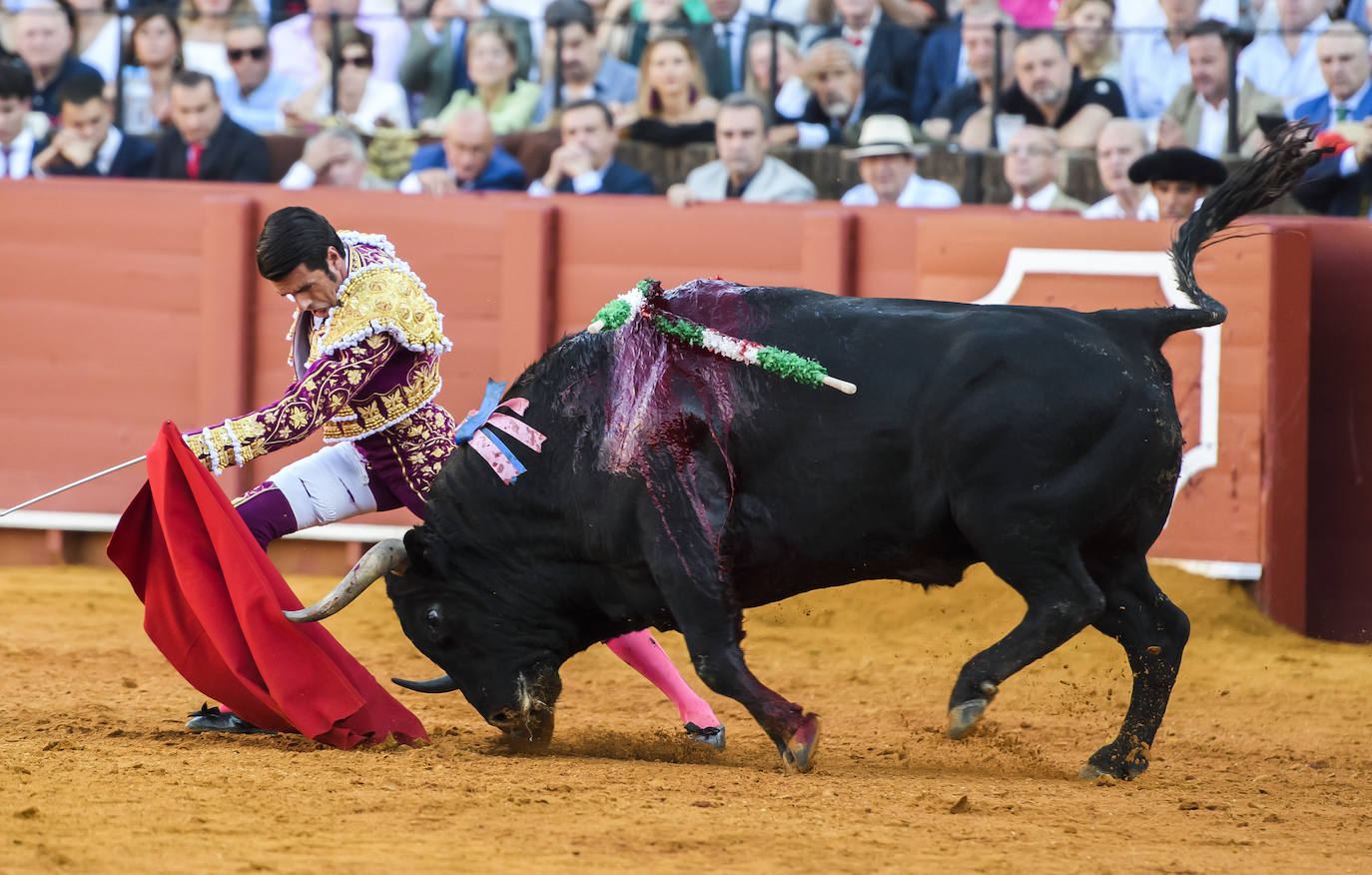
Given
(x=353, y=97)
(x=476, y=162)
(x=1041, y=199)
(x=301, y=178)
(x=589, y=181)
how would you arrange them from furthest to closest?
(x=353, y=97), (x=301, y=178), (x=476, y=162), (x=589, y=181), (x=1041, y=199)

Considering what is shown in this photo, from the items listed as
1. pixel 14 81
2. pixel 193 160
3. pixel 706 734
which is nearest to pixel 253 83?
pixel 193 160

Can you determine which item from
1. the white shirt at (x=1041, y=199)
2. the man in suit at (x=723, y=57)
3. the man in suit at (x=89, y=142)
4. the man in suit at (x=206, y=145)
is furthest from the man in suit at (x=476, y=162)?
the white shirt at (x=1041, y=199)

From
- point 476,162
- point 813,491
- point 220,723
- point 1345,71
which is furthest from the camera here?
point 476,162

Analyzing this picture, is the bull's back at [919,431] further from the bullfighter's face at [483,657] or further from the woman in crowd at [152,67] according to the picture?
the woman in crowd at [152,67]

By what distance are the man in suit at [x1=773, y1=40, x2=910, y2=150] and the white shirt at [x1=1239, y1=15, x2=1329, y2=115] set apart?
162 cm

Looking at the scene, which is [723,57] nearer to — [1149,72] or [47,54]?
[1149,72]

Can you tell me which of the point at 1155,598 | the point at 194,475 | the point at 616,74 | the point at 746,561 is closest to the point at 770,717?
the point at 746,561

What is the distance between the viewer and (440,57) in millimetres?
8836

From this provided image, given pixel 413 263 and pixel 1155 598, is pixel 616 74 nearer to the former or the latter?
pixel 413 263

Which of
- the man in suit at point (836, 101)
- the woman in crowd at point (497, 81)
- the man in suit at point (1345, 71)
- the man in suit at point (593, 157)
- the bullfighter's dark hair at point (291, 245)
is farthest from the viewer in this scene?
the woman in crowd at point (497, 81)

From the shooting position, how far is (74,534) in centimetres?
753

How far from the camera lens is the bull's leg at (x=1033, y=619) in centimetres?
358

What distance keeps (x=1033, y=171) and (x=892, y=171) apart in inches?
25.2

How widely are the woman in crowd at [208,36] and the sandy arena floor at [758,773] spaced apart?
4133mm
